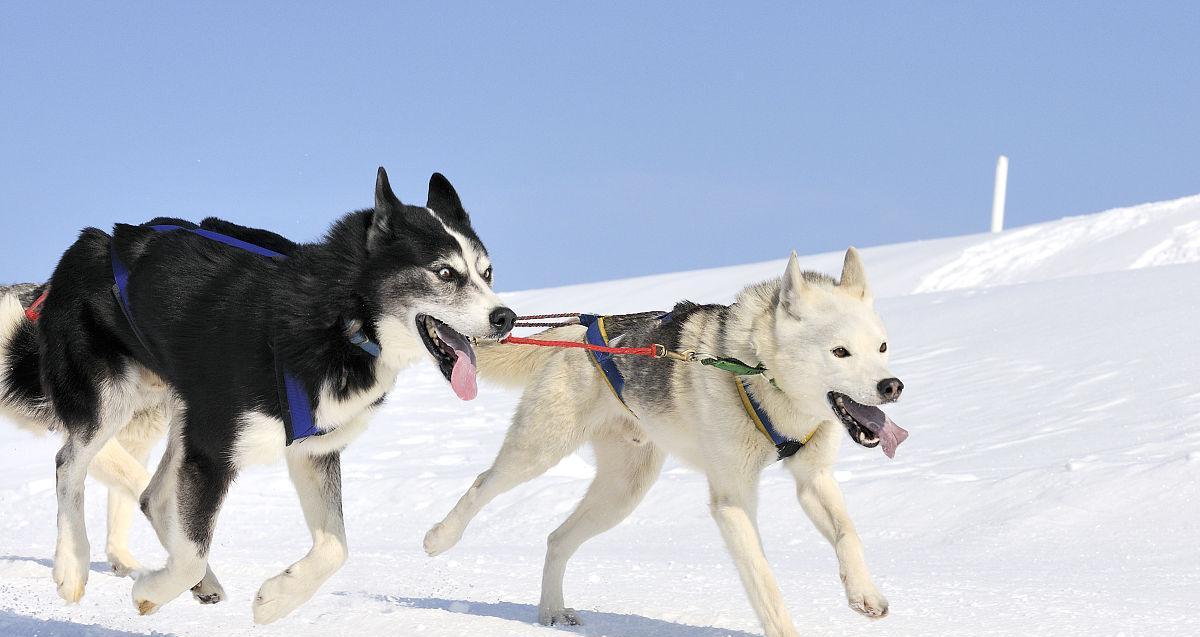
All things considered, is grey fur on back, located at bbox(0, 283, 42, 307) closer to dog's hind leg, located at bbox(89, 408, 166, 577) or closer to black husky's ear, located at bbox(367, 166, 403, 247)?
dog's hind leg, located at bbox(89, 408, 166, 577)

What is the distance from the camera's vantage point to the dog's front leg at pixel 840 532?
364 cm

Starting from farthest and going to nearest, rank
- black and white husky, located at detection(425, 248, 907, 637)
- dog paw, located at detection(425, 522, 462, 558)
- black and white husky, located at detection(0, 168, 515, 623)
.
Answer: dog paw, located at detection(425, 522, 462, 558), black and white husky, located at detection(425, 248, 907, 637), black and white husky, located at detection(0, 168, 515, 623)

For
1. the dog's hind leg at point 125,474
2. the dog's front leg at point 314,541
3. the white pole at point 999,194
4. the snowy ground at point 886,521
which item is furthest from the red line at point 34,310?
the white pole at point 999,194

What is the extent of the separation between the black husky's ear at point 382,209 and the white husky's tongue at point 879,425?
163 cm

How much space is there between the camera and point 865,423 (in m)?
3.80

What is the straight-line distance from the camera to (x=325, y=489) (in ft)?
12.2

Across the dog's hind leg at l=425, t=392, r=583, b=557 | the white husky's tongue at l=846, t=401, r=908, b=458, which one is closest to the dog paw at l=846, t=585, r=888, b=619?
the white husky's tongue at l=846, t=401, r=908, b=458

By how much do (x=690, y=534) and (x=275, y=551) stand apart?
2.46m

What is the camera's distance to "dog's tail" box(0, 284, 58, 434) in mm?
A: 4969

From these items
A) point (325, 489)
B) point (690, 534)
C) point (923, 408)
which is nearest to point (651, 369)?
point (325, 489)

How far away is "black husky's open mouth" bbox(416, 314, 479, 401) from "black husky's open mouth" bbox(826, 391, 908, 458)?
1266mm

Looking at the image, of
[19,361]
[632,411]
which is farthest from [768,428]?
[19,361]

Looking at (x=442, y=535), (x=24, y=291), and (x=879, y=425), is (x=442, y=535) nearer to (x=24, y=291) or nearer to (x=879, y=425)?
(x=879, y=425)

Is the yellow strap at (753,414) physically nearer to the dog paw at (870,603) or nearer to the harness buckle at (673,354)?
the harness buckle at (673,354)
